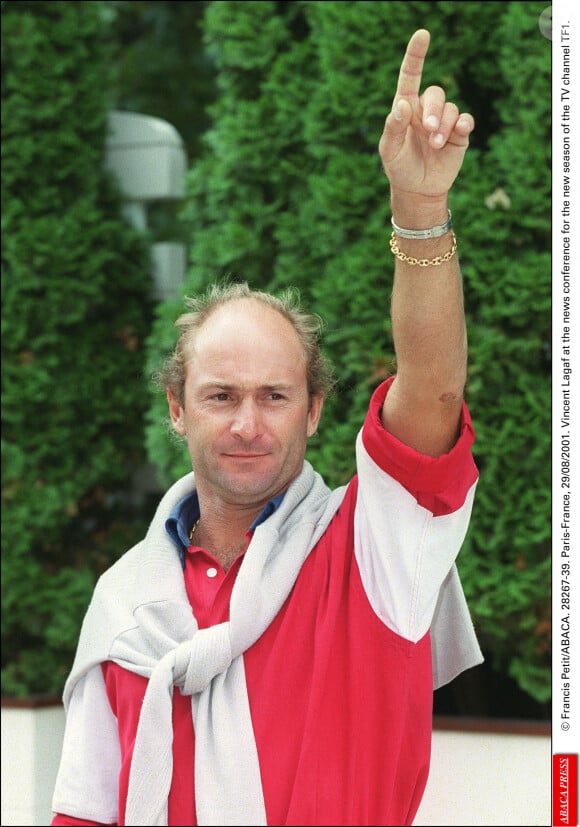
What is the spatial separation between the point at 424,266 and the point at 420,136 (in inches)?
6.1

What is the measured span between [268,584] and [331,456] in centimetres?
176

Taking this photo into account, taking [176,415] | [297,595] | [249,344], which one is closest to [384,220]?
[176,415]

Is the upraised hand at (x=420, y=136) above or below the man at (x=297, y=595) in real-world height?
above

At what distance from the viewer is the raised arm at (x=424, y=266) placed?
4.27 ft

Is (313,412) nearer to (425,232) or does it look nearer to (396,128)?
Result: (425,232)

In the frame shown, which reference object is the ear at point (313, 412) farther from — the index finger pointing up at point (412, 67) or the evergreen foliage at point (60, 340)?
the evergreen foliage at point (60, 340)

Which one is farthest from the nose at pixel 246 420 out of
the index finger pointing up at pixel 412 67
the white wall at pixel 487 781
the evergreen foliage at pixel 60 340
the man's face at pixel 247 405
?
the evergreen foliage at pixel 60 340

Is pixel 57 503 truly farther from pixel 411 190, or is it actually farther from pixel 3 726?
pixel 411 190

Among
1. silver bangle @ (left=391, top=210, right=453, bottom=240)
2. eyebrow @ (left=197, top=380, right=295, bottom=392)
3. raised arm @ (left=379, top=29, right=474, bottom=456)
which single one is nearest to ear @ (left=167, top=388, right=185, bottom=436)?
eyebrow @ (left=197, top=380, right=295, bottom=392)

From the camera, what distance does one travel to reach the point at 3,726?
381 cm

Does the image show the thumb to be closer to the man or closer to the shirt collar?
the man

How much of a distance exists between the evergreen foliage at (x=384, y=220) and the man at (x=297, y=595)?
1526 millimetres
